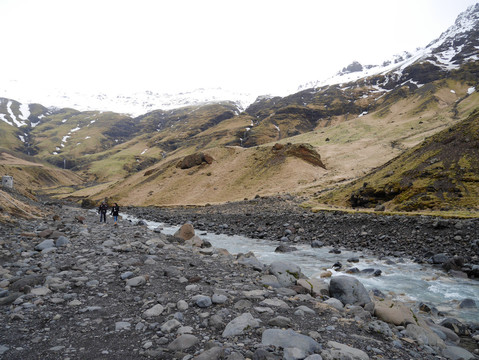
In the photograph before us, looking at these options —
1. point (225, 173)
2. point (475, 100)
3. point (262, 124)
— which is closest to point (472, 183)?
point (225, 173)

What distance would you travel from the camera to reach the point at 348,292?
9547mm

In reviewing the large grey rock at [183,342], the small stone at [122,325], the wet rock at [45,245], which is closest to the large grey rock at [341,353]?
the large grey rock at [183,342]

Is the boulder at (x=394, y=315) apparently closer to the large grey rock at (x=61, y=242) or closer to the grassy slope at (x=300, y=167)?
the large grey rock at (x=61, y=242)

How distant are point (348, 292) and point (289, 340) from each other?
16.3 ft

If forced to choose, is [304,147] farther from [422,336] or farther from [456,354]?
[456,354]

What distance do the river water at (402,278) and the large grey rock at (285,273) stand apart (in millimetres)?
5312

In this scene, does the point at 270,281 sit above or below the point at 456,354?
above

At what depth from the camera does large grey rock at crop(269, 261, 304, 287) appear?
400 inches

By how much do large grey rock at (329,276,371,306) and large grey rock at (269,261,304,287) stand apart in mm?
1381

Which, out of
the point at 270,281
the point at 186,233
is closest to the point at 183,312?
the point at 270,281

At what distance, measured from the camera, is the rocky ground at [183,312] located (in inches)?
207

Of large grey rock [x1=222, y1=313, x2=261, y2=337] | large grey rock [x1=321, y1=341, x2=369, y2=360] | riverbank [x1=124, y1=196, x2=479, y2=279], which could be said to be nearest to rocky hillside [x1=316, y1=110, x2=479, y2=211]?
riverbank [x1=124, y1=196, x2=479, y2=279]

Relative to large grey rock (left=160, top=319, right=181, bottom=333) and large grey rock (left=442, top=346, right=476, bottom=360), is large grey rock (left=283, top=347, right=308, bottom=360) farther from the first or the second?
large grey rock (left=442, top=346, right=476, bottom=360)

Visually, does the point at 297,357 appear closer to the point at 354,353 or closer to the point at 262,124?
the point at 354,353
